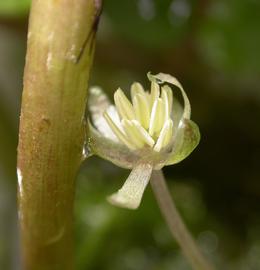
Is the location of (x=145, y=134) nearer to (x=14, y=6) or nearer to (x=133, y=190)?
(x=133, y=190)

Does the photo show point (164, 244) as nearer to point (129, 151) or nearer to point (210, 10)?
point (210, 10)

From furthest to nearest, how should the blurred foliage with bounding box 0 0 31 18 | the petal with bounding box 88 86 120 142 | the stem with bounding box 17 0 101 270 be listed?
1. the blurred foliage with bounding box 0 0 31 18
2. the petal with bounding box 88 86 120 142
3. the stem with bounding box 17 0 101 270

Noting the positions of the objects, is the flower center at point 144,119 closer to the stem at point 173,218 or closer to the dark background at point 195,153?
the stem at point 173,218

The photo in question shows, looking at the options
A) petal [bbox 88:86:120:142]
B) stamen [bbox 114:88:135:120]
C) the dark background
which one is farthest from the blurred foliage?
stamen [bbox 114:88:135:120]

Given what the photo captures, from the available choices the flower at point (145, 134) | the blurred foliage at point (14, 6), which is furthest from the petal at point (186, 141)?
the blurred foliage at point (14, 6)

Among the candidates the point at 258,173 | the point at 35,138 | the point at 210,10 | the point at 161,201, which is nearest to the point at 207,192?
the point at 258,173

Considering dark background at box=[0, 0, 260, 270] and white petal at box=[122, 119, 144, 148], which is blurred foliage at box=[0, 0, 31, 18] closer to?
dark background at box=[0, 0, 260, 270]
